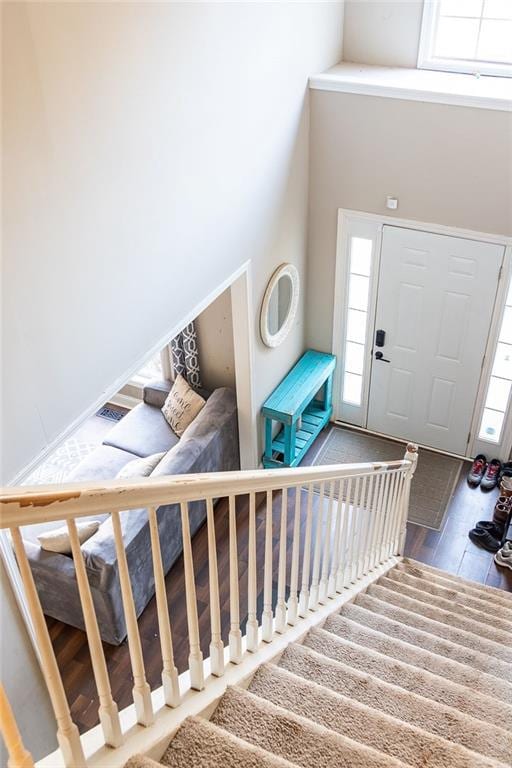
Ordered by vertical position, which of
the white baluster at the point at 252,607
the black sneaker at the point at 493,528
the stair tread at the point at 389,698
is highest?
the white baluster at the point at 252,607

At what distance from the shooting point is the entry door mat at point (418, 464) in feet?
19.0

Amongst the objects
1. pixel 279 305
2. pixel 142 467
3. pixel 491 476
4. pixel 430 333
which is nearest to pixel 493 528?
pixel 491 476

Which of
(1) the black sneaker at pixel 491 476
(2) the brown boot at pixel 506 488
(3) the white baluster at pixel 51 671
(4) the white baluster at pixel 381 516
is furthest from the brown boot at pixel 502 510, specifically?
(3) the white baluster at pixel 51 671

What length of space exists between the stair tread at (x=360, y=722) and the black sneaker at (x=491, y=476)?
3.97 m

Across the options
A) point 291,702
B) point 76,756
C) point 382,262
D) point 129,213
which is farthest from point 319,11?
point 76,756

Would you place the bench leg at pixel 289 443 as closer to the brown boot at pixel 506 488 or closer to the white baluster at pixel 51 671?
the brown boot at pixel 506 488

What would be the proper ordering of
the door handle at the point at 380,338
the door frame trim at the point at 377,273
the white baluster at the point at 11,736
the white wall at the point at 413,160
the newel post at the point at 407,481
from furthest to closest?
the door handle at the point at 380,338
the door frame trim at the point at 377,273
the white wall at the point at 413,160
the newel post at the point at 407,481
the white baluster at the point at 11,736

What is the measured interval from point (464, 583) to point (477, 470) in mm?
1409

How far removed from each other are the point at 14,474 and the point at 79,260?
3.22 feet

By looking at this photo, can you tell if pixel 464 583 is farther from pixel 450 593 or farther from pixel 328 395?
pixel 328 395

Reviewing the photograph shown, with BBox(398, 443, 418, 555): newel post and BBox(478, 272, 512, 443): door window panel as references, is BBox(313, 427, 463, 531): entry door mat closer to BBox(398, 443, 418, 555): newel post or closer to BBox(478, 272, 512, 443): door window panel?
BBox(478, 272, 512, 443): door window panel

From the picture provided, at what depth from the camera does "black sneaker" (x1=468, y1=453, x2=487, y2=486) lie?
5980mm

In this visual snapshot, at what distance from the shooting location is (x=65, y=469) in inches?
249

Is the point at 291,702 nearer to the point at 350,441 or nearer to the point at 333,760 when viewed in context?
the point at 333,760
